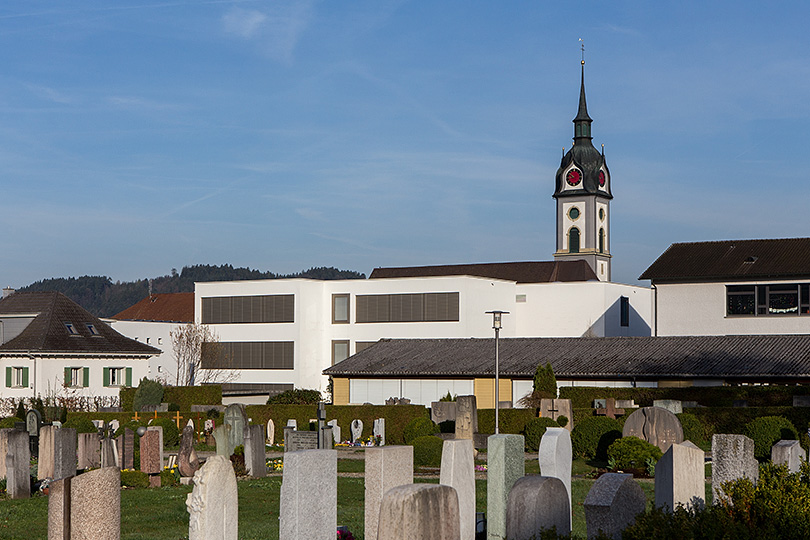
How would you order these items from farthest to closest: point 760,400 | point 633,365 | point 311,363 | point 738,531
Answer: point 311,363
point 633,365
point 760,400
point 738,531

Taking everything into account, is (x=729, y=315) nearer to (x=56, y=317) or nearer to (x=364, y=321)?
(x=364, y=321)

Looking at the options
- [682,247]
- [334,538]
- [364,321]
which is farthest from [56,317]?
[334,538]

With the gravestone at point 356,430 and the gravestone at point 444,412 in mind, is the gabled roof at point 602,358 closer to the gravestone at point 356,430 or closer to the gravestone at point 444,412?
the gravestone at point 444,412

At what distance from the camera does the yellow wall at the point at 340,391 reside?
171ft

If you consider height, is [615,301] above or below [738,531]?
above

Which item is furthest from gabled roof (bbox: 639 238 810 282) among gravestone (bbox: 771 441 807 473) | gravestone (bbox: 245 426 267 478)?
gravestone (bbox: 771 441 807 473)

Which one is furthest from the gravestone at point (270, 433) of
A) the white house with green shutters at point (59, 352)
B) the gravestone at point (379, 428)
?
the white house with green shutters at point (59, 352)

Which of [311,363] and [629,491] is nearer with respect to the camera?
[629,491]

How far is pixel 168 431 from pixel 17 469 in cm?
1517

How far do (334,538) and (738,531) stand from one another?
3505mm

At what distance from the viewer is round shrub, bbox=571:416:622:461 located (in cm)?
2758

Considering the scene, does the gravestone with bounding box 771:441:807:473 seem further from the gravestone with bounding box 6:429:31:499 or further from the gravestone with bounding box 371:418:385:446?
the gravestone with bounding box 371:418:385:446

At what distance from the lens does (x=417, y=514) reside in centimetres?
702

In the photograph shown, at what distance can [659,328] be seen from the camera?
53938 mm
